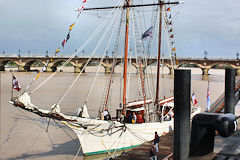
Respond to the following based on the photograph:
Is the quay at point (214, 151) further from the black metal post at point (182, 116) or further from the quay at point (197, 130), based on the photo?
the black metal post at point (182, 116)

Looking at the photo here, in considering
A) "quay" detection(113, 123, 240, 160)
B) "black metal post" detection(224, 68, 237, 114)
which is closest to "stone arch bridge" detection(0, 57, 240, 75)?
"black metal post" detection(224, 68, 237, 114)

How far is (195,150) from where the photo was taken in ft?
26.8

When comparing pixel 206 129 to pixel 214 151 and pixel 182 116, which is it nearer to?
pixel 182 116

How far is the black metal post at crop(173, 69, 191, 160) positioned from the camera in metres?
7.81

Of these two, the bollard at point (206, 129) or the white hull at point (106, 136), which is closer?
the bollard at point (206, 129)

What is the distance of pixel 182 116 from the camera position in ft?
26.3

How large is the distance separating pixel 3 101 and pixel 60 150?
714 inches

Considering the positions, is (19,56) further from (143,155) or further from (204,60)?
(143,155)

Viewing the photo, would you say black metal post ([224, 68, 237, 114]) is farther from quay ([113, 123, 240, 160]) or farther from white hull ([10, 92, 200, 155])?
white hull ([10, 92, 200, 155])

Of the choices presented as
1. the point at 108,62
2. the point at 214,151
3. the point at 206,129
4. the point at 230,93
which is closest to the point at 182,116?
the point at 206,129

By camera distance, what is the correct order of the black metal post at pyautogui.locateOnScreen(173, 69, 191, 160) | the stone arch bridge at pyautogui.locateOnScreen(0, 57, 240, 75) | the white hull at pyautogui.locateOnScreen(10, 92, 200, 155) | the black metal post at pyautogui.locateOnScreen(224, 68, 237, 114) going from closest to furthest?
the black metal post at pyautogui.locateOnScreen(173, 69, 191, 160)
the black metal post at pyautogui.locateOnScreen(224, 68, 237, 114)
the white hull at pyautogui.locateOnScreen(10, 92, 200, 155)
the stone arch bridge at pyautogui.locateOnScreen(0, 57, 240, 75)

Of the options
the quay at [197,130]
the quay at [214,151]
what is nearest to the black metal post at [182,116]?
the quay at [197,130]

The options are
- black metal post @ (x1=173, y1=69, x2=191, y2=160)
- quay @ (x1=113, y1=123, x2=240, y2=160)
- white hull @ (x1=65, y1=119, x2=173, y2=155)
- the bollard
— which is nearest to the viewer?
the bollard

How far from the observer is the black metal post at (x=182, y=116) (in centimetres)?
781
